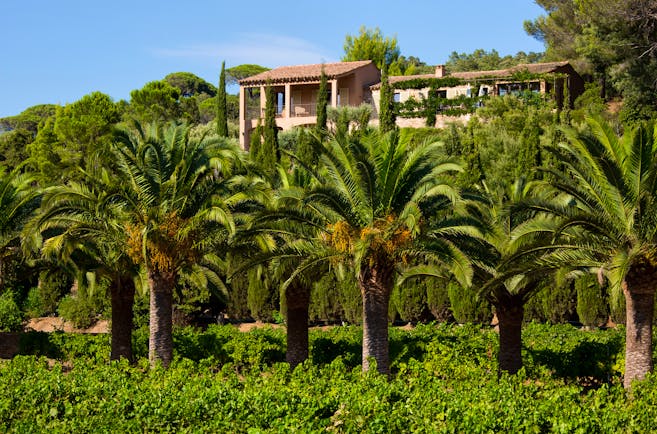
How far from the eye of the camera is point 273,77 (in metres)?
56.5

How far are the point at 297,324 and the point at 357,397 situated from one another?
23.5 feet

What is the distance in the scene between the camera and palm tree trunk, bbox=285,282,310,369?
75.3 feet

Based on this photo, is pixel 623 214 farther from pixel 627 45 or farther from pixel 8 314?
pixel 627 45

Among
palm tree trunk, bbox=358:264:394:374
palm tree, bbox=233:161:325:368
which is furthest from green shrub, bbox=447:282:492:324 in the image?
palm tree trunk, bbox=358:264:394:374

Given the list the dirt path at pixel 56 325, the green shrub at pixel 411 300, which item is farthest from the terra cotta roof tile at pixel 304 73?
the green shrub at pixel 411 300

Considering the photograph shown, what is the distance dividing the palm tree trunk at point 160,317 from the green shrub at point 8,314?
12.8 m

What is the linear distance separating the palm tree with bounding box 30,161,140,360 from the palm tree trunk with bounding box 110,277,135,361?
11.6 inches

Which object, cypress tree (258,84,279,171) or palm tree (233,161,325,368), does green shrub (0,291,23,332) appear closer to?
cypress tree (258,84,279,171)

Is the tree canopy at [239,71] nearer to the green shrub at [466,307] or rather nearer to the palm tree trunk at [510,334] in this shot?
the green shrub at [466,307]

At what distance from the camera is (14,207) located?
923 inches

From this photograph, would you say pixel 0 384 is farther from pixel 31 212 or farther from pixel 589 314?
pixel 589 314

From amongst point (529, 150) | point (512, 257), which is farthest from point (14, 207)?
point (529, 150)

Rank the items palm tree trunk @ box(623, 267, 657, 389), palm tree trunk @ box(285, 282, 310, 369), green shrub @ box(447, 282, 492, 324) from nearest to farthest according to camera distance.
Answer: palm tree trunk @ box(623, 267, 657, 389)
palm tree trunk @ box(285, 282, 310, 369)
green shrub @ box(447, 282, 492, 324)

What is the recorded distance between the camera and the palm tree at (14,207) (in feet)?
77.1
